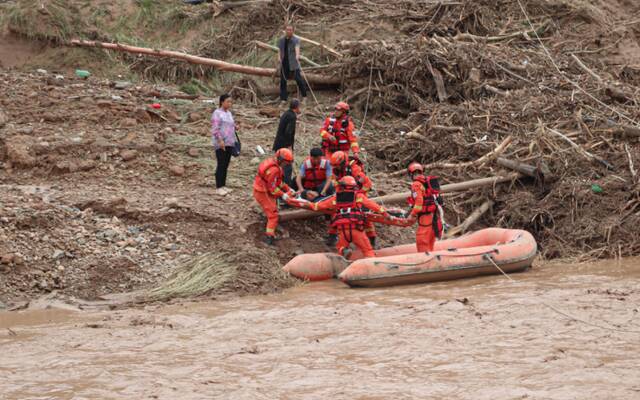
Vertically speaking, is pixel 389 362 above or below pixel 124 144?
below

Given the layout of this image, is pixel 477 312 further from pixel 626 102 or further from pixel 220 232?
pixel 626 102

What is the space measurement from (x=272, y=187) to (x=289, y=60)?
205 inches

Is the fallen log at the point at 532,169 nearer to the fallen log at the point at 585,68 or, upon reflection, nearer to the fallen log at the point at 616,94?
the fallen log at the point at 616,94

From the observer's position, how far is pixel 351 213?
10836 millimetres

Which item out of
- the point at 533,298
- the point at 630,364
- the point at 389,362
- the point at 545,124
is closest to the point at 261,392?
the point at 389,362

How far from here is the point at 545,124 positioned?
14141 millimetres

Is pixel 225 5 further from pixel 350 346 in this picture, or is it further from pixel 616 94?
pixel 350 346

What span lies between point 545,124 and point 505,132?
0.68m

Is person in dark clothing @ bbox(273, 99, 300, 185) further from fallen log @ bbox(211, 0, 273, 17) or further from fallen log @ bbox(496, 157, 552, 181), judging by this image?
fallen log @ bbox(211, 0, 273, 17)

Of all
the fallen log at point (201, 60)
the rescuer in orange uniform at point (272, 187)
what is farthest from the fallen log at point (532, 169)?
the fallen log at point (201, 60)

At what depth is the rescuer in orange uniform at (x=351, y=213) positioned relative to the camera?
35.6 feet

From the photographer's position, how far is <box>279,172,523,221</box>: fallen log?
11641mm

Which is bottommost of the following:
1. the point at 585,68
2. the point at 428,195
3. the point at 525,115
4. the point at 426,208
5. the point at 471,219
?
the point at 471,219

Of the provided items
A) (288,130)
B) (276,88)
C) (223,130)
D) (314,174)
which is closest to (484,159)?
(314,174)
